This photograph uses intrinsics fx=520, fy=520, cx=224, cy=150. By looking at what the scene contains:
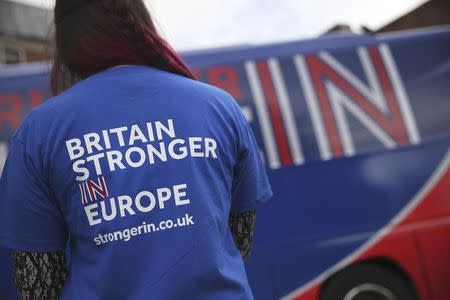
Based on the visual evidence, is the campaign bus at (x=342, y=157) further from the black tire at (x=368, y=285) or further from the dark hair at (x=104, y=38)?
the dark hair at (x=104, y=38)

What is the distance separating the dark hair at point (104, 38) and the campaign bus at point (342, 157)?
8.59 ft

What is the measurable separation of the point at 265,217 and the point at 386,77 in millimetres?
1510

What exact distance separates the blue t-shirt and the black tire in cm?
290

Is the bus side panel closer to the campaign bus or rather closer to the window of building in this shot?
the campaign bus

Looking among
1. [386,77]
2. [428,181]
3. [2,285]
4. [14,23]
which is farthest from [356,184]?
[14,23]

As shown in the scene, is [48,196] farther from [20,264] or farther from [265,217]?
[265,217]

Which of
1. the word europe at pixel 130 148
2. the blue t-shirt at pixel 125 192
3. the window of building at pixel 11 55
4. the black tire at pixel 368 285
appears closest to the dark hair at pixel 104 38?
the blue t-shirt at pixel 125 192

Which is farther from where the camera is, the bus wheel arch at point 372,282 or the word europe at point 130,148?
the bus wheel arch at point 372,282

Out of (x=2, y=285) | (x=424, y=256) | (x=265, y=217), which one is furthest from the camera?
(x=424, y=256)

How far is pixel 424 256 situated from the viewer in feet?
13.4

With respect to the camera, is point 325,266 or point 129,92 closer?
point 129,92

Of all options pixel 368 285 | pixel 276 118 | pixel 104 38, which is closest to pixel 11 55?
pixel 276 118

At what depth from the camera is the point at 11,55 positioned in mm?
24031

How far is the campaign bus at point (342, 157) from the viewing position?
150 inches
